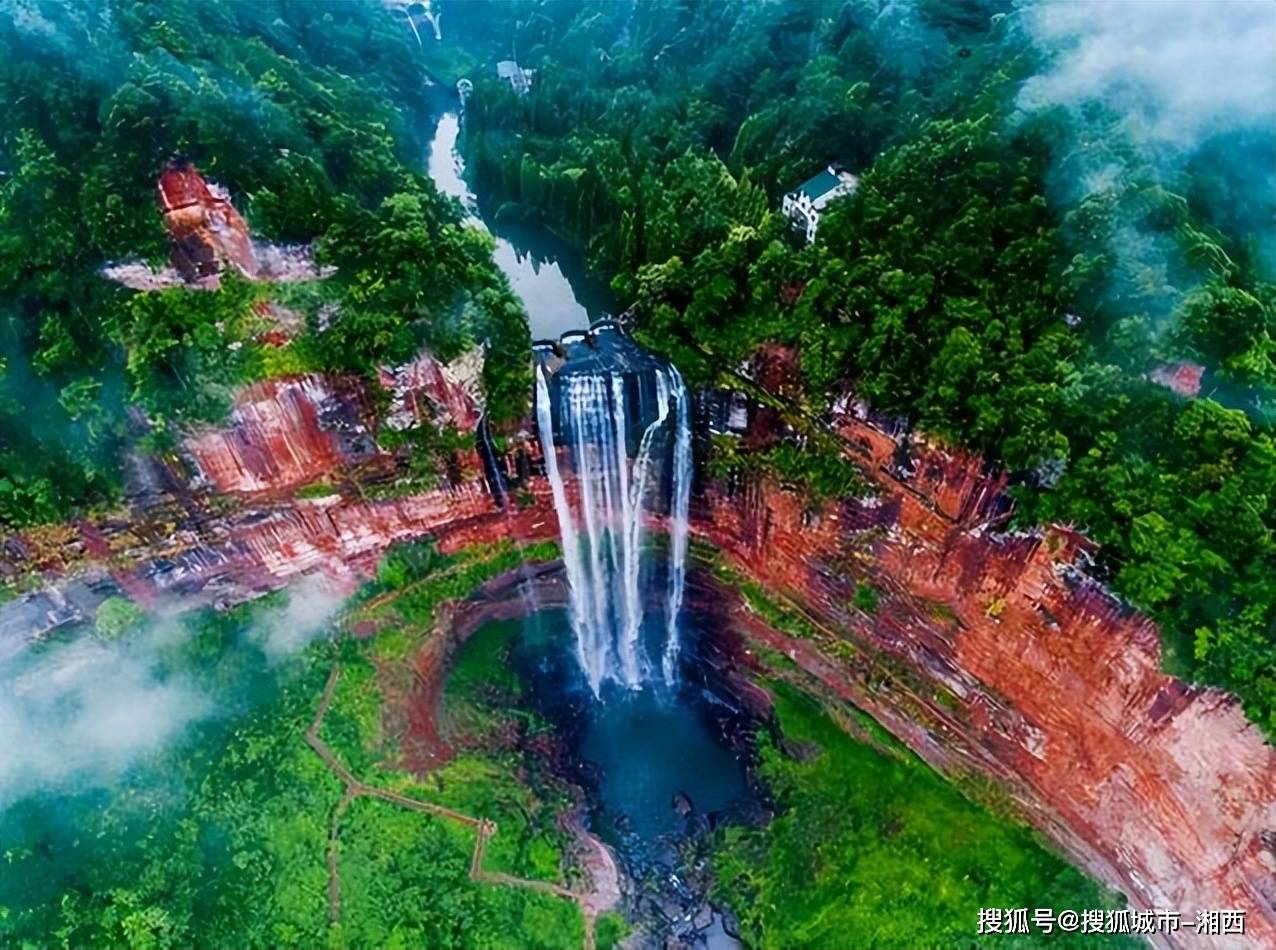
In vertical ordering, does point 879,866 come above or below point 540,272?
below

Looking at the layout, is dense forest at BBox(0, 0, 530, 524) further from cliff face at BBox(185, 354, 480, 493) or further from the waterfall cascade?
the waterfall cascade

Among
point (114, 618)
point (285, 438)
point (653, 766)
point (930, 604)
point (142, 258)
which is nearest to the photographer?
point (142, 258)

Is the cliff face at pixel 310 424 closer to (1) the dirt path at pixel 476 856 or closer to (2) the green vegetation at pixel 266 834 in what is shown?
(2) the green vegetation at pixel 266 834

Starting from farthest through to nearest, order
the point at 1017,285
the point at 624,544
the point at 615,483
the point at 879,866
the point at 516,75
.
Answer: the point at 516,75 → the point at 624,544 → the point at 615,483 → the point at 879,866 → the point at 1017,285

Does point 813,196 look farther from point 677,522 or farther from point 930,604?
point 930,604

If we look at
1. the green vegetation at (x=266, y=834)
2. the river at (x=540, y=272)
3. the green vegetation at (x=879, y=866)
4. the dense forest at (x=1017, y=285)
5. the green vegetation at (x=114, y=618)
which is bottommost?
the green vegetation at (x=879, y=866)

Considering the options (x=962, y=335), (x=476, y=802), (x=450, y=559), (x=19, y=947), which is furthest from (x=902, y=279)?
(x=19, y=947)

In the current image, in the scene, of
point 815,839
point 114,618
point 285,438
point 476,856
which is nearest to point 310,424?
point 285,438

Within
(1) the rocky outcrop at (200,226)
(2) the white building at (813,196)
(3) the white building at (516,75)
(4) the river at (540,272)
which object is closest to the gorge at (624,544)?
(1) the rocky outcrop at (200,226)
